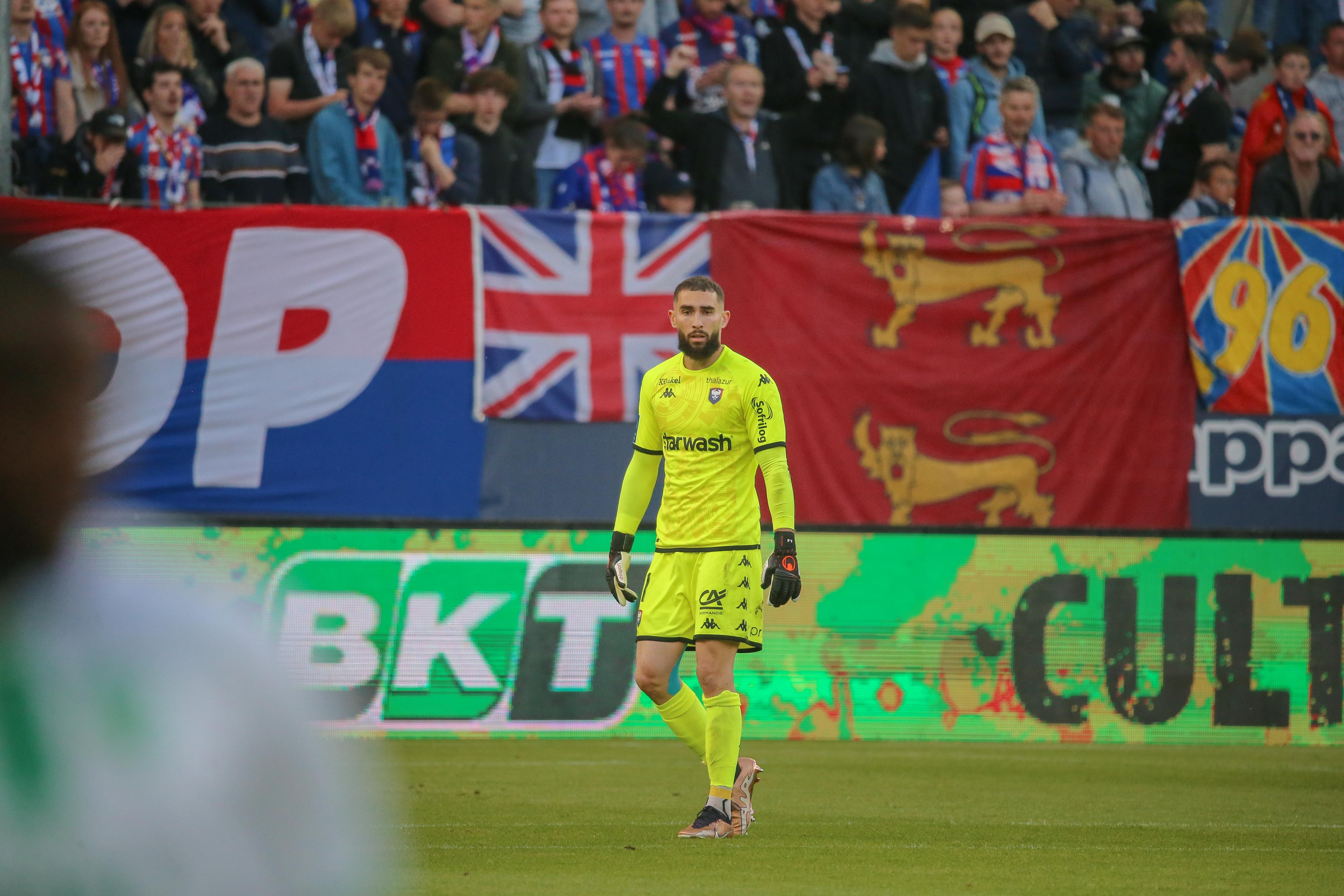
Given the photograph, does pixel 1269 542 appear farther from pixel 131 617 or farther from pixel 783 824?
pixel 131 617

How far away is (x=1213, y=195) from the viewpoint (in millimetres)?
15398

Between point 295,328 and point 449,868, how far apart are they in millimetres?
7099

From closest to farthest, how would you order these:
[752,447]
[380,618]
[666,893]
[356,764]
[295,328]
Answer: [356,764] → [666,893] → [752,447] → [380,618] → [295,328]

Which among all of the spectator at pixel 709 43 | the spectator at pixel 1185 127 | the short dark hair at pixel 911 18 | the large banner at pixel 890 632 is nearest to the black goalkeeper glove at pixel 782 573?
the large banner at pixel 890 632

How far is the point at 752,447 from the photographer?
27.5ft

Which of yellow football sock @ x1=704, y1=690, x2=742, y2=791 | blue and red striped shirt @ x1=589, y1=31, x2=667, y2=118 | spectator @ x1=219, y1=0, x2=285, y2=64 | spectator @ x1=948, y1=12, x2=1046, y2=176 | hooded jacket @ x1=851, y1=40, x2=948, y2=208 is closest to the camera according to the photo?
yellow football sock @ x1=704, y1=690, x2=742, y2=791

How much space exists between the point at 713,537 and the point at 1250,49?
10562 millimetres

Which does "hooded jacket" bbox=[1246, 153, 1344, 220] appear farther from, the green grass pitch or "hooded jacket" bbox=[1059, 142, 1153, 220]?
the green grass pitch

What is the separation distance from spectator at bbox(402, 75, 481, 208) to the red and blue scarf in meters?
0.34

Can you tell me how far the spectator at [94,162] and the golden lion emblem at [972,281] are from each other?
5.70 m

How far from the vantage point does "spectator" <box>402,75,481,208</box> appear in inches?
536

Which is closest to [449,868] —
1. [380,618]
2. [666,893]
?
[666,893]

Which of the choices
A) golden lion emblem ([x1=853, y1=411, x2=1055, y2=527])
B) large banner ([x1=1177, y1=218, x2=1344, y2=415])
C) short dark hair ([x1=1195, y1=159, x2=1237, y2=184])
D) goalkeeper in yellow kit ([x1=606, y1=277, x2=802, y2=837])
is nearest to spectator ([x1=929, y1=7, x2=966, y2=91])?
short dark hair ([x1=1195, y1=159, x2=1237, y2=184])

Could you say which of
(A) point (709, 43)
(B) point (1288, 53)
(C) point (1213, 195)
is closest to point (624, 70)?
(A) point (709, 43)
